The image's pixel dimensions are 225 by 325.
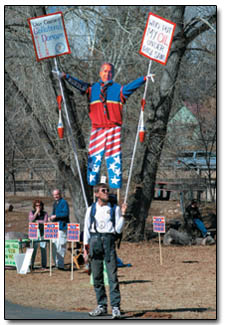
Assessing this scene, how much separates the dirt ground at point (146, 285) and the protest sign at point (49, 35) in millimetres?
3789

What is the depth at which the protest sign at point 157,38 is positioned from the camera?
28.7 feet

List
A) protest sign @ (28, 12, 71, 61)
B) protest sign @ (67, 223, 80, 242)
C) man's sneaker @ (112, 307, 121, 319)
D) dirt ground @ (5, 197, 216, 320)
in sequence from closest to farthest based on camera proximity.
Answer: man's sneaker @ (112, 307, 121, 319), protest sign @ (28, 12, 71, 61), dirt ground @ (5, 197, 216, 320), protest sign @ (67, 223, 80, 242)

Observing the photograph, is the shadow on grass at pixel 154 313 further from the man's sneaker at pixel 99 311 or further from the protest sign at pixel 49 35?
the protest sign at pixel 49 35

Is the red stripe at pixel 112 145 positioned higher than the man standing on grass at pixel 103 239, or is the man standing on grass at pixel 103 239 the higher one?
the red stripe at pixel 112 145

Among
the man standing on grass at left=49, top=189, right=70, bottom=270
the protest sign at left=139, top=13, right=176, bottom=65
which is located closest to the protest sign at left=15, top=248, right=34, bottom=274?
the man standing on grass at left=49, top=189, right=70, bottom=270

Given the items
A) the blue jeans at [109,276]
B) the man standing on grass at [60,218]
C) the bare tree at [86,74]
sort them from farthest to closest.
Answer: the bare tree at [86,74] → the man standing on grass at [60,218] → the blue jeans at [109,276]

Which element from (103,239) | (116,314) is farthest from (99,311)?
(103,239)

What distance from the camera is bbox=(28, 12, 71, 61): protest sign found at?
349 inches

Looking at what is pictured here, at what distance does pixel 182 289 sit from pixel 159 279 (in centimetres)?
137

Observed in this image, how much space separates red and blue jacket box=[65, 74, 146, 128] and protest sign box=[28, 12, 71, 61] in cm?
45

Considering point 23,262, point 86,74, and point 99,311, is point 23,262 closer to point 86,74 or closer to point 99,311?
point 86,74

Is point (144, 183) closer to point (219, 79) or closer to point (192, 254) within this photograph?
point (192, 254)

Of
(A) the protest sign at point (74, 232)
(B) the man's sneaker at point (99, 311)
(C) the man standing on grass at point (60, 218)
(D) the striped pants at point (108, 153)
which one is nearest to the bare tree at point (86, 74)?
(C) the man standing on grass at point (60, 218)

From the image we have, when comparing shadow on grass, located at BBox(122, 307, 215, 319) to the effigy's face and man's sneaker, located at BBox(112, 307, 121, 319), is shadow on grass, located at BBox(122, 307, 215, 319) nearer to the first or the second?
man's sneaker, located at BBox(112, 307, 121, 319)
